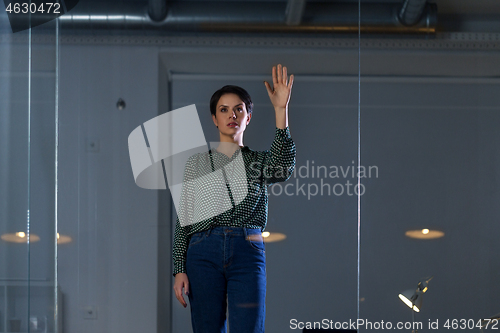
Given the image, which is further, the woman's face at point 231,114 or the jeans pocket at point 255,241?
the woman's face at point 231,114

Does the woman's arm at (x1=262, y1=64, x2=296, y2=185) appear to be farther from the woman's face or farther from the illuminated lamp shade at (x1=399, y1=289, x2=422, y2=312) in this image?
the illuminated lamp shade at (x1=399, y1=289, x2=422, y2=312)

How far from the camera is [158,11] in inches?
106

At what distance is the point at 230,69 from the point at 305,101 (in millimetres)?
376

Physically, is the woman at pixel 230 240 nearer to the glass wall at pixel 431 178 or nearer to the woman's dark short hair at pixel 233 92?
the woman's dark short hair at pixel 233 92

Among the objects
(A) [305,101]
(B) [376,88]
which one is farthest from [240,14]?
(B) [376,88]

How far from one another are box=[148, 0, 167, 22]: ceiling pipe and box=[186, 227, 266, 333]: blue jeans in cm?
130

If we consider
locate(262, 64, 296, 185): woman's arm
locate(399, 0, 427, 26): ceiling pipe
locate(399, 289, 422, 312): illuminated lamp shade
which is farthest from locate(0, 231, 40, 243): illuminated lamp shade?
locate(399, 0, 427, 26): ceiling pipe

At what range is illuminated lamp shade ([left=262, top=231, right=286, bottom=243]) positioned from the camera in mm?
2555

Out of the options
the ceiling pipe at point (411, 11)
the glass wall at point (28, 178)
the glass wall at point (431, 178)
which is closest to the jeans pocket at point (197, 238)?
the glass wall at point (28, 178)

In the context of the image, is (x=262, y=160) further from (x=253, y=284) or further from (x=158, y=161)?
(x=158, y=161)

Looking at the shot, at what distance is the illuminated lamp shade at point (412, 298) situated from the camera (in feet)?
8.52

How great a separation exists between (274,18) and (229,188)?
1148 mm

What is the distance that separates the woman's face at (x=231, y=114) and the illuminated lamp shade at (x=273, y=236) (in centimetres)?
70

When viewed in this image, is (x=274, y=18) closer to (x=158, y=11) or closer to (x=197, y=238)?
(x=158, y=11)
